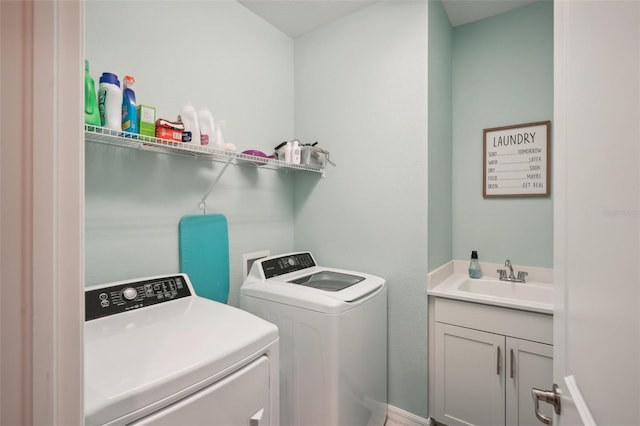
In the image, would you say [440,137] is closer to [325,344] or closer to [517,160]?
[517,160]

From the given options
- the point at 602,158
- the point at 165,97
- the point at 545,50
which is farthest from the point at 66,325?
the point at 545,50

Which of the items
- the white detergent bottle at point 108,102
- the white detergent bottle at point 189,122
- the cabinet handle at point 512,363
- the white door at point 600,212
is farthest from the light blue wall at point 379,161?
the white detergent bottle at point 108,102

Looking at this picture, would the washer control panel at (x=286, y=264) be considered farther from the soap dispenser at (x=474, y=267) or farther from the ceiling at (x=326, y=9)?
the ceiling at (x=326, y=9)

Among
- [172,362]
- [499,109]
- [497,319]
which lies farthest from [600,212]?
[499,109]

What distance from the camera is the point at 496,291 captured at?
2178mm

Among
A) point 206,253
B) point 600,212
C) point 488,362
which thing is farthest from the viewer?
point 206,253

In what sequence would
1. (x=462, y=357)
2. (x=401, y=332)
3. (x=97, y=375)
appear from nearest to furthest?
(x=97, y=375), (x=462, y=357), (x=401, y=332)

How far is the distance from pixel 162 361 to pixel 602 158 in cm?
115

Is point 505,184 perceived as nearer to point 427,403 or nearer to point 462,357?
point 462,357

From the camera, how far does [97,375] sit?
81 centimetres

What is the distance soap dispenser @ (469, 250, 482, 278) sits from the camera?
227cm

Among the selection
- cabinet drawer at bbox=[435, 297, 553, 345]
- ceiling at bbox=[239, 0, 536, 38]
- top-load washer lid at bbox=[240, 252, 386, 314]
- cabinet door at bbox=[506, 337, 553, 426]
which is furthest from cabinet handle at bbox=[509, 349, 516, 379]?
ceiling at bbox=[239, 0, 536, 38]

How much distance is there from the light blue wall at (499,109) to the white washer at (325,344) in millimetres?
1062

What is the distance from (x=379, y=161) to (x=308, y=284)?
3.22 ft
